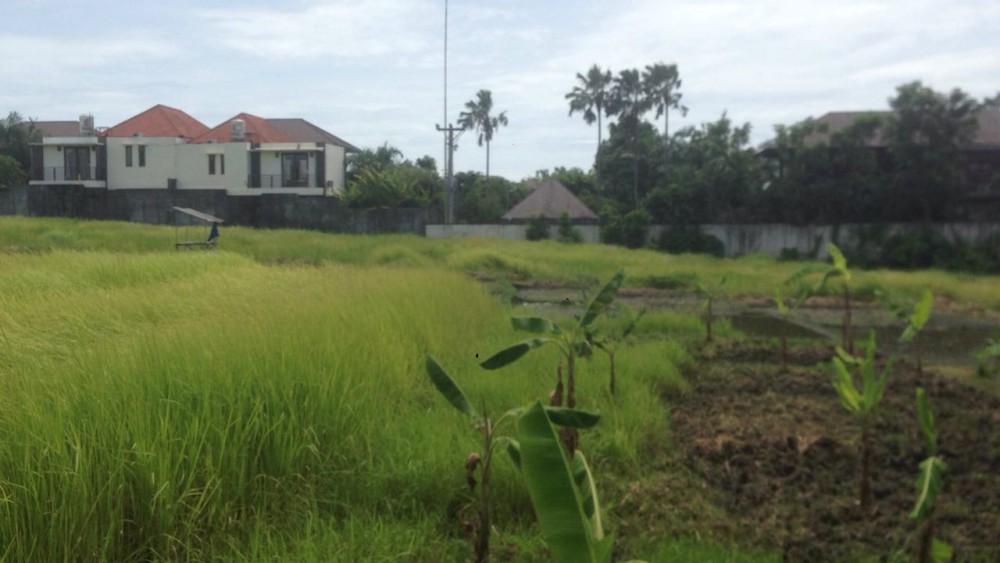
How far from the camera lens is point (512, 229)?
36062 millimetres

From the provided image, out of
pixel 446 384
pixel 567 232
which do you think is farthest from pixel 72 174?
pixel 446 384

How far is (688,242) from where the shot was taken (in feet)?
101

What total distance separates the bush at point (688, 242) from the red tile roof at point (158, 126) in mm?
22206

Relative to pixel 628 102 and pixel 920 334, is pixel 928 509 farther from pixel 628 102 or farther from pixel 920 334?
pixel 628 102

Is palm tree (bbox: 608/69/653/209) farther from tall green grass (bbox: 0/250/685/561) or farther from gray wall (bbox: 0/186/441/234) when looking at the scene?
tall green grass (bbox: 0/250/685/561)

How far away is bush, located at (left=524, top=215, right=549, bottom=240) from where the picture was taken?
34688 mm

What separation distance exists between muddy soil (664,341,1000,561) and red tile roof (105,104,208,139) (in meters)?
38.2

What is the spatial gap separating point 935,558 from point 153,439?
2.87 m

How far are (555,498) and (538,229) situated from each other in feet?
108

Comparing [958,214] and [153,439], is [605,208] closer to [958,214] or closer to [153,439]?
[958,214]

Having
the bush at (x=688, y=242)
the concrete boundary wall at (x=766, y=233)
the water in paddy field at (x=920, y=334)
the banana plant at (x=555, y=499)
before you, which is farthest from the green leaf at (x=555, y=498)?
the bush at (x=688, y=242)

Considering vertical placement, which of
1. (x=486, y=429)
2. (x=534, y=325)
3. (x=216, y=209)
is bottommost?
(x=486, y=429)

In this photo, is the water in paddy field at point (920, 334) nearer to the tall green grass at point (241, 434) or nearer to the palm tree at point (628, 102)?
the tall green grass at point (241, 434)

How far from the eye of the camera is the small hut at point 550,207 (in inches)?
1475
